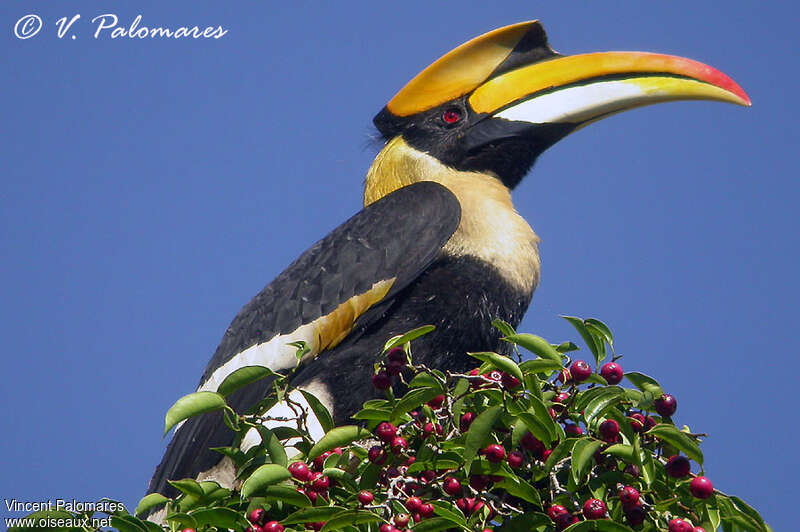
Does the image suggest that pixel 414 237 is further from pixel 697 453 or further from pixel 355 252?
pixel 697 453

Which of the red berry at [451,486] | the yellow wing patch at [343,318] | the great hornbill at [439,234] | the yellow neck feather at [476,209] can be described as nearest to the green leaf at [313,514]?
the red berry at [451,486]

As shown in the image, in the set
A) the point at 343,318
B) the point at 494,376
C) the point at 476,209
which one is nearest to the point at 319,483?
the point at 494,376

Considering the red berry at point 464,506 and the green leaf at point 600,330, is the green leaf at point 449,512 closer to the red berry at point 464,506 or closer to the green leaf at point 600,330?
the red berry at point 464,506

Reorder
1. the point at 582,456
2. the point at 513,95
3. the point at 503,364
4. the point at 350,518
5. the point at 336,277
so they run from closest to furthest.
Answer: the point at 350,518
the point at 582,456
the point at 503,364
the point at 336,277
the point at 513,95

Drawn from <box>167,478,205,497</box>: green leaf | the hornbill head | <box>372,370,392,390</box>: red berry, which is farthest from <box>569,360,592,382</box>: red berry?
the hornbill head

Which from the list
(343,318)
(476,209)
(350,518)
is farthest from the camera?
(476,209)

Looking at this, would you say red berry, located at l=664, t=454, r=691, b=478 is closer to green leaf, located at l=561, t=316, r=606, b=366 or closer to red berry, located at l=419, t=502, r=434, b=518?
green leaf, located at l=561, t=316, r=606, b=366

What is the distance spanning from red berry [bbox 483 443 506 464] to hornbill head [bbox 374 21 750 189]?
2702mm

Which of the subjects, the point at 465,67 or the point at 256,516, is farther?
the point at 465,67

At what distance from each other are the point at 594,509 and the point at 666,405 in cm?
42

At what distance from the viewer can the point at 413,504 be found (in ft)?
9.23

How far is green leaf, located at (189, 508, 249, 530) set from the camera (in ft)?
9.23

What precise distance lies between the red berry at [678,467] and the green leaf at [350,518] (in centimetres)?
83

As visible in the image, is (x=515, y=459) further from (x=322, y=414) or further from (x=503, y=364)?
(x=322, y=414)
